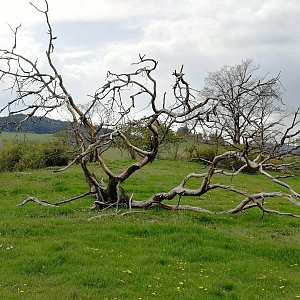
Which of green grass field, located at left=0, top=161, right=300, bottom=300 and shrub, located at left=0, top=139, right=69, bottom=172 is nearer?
green grass field, located at left=0, top=161, right=300, bottom=300

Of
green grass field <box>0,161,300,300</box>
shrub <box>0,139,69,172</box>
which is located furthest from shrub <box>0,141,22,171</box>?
green grass field <box>0,161,300,300</box>

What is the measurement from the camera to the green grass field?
8.63 metres

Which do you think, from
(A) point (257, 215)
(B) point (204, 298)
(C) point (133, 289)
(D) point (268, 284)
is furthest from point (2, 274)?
(A) point (257, 215)

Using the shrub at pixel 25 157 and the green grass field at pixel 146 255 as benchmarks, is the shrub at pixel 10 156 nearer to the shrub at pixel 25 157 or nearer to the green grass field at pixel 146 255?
the shrub at pixel 25 157

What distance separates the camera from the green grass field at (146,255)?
8.63 m

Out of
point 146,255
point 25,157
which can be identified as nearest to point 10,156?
point 25,157

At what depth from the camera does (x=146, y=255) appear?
423 inches

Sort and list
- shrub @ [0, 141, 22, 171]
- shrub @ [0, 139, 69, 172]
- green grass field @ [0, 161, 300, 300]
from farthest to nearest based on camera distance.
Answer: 1. shrub @ [0, 141, 22, 171]
2. shrub @ [0, 139, 69, 172]
3. green grass field @ [0, 161, 300, 300]

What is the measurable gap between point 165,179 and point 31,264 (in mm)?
20067

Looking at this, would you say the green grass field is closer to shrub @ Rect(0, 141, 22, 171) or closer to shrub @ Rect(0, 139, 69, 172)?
shrub @ Rect(0, 139, 69, 172)

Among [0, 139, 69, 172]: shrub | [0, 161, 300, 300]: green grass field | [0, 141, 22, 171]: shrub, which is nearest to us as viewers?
[0, 161, 300, 300]: green grass field

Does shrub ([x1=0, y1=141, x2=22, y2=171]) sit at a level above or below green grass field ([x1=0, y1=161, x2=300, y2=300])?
above

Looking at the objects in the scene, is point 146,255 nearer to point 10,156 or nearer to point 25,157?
point 25,157

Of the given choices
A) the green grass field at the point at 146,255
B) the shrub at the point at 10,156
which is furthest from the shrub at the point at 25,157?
the green grass field at the point at 146,255
